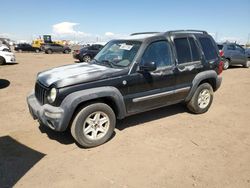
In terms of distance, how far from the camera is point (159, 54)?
4.86 meters

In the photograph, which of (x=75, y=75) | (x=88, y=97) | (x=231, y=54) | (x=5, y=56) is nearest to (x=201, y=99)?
(x=88, y=97)

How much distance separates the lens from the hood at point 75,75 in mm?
3900

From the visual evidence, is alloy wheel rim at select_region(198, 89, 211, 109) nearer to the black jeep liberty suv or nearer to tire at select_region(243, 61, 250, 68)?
the black jeep liberty suv

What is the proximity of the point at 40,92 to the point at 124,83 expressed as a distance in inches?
60.0

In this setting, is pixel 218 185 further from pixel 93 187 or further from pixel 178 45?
pixel 178 45

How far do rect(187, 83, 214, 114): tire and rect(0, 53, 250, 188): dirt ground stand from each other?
19 centimetres

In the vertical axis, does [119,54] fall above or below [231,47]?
above

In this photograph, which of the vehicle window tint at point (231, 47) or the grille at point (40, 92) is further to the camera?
the vehicle window tint at point (231, 47)

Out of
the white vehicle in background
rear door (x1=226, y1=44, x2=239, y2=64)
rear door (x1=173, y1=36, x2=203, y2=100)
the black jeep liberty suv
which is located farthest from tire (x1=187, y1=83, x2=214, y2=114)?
the white vehicle in background

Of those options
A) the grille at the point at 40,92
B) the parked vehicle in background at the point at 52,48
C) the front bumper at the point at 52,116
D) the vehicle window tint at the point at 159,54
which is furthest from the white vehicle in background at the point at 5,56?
the parked vehicle in background at the point at 52,48

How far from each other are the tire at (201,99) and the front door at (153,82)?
861mm

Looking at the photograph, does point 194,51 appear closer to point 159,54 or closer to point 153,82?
point 159,54

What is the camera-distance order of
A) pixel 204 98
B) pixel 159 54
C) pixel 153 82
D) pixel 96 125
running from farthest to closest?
pixel 204 98 < pixel 159 54 < pixel 153 82 < pixel 96 125

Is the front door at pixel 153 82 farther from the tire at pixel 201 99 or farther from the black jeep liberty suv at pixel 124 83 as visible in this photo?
the tire at pixel 201 99
